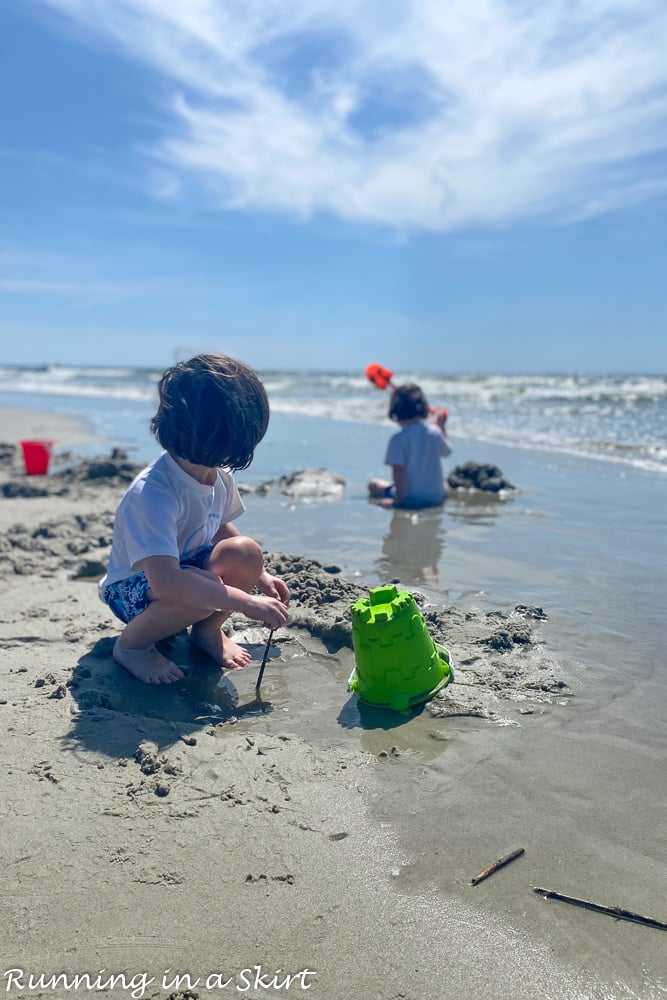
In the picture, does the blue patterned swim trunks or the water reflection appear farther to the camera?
the water reflection

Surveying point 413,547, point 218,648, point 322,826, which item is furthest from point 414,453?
point 322,826

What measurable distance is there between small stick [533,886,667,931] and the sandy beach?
0.02m

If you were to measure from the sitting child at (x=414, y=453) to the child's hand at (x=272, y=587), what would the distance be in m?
3.55

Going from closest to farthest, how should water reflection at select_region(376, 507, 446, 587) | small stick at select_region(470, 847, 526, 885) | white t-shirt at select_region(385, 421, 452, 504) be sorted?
small stick at select_region(470, 847, 526, 885)
water reflection at select_region(376, 507, 446, 587)
white t-shirt at select_region(385, 421, 452, 504)

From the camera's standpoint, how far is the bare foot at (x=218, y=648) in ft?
10.0

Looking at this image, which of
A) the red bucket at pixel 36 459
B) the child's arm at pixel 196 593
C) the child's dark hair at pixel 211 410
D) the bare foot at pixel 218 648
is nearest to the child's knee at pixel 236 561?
the bare foot at pixel 218 648

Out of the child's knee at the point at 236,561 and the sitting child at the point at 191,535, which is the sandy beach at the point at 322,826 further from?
the child's knee at the point at 236,561

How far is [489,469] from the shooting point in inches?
292

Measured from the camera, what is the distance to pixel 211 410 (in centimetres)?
251

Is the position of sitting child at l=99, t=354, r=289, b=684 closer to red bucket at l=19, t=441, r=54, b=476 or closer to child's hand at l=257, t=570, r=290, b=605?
child's hand at l=257, t=570, r=290, b=605

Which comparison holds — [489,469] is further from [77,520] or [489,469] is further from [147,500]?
[147,500]

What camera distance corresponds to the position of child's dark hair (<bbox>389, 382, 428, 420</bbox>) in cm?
662

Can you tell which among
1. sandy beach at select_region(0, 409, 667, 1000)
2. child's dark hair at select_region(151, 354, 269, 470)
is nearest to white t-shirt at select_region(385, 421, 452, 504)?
sandy beach at select_region(0, 409, 667, 1000)

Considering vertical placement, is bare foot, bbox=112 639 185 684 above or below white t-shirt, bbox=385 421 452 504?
below
